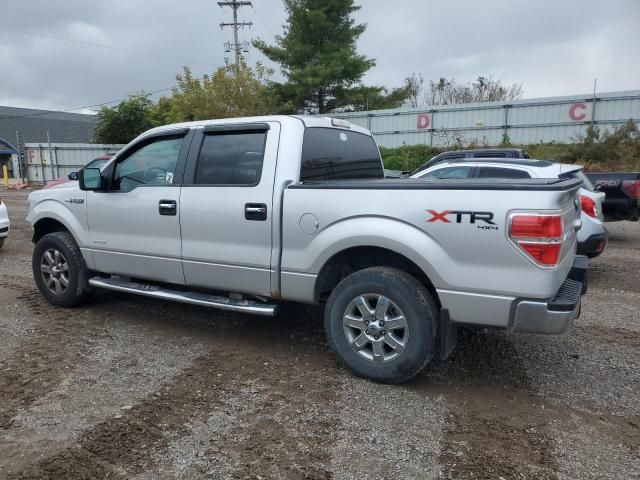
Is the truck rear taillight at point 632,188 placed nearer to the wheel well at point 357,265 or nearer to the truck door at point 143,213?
the wheel well at point 357,265

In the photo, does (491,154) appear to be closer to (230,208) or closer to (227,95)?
(230,208)

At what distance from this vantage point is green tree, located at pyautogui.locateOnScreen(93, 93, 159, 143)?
3300 centimetres

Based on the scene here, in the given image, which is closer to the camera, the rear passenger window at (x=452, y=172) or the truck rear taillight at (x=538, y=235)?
the truck rear taillight at (x=538, y=235)

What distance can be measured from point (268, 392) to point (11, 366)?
6.86 ft

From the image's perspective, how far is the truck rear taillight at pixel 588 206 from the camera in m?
6.54

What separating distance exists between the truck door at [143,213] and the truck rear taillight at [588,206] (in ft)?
16.1

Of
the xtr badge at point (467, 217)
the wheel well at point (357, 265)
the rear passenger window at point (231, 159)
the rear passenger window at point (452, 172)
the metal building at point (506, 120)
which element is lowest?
the wheel well at point (357, 265)

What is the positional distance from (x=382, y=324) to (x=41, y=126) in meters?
55.3

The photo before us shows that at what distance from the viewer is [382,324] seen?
370 cm

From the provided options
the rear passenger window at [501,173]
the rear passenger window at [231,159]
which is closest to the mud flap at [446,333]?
the rear passenger window at [231,159]

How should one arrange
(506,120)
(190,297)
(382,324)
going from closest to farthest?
(382,324) → (190,297) → (506,120)

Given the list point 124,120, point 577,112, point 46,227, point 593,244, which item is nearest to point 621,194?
point 593,244

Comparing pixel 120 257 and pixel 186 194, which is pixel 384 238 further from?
pixel 120 257

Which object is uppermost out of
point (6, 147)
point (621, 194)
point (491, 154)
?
point (6, 147)
